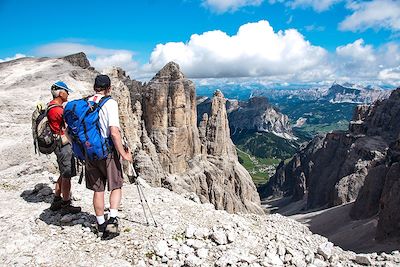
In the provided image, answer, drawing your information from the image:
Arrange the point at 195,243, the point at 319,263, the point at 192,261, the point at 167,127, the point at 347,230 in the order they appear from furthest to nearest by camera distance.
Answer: the point at 167,127 < the point at 347,230 < the point at 195,243 < the point at 319,263 < the point at 192,261

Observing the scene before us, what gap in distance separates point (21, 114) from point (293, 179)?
5624 inches

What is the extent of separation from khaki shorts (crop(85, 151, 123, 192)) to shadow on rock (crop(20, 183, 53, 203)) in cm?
400

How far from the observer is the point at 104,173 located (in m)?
9.12

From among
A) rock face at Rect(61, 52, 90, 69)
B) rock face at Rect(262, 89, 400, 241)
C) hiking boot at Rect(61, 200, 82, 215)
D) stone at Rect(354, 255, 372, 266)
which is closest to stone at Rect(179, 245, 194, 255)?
hiking boot at Rect(61, 200, 82, 215)

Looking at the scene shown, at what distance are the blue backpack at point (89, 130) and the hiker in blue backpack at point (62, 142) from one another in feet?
5.23

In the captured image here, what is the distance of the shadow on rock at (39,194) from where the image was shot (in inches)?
491

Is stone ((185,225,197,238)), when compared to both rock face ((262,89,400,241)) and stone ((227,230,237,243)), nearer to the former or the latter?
stone ((227,230,237,243))

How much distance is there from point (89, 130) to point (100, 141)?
1.22 ft

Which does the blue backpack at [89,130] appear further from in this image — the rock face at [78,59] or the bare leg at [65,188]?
the rock face at [78,59]

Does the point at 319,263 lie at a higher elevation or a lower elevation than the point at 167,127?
higher

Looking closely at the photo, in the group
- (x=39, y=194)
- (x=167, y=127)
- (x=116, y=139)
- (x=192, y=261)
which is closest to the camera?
(x=192, y=261)

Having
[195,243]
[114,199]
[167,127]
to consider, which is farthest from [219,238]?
[167,127]

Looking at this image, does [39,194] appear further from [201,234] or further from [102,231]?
[201,234]

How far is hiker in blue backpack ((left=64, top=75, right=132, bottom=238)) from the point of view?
873 centimetres
